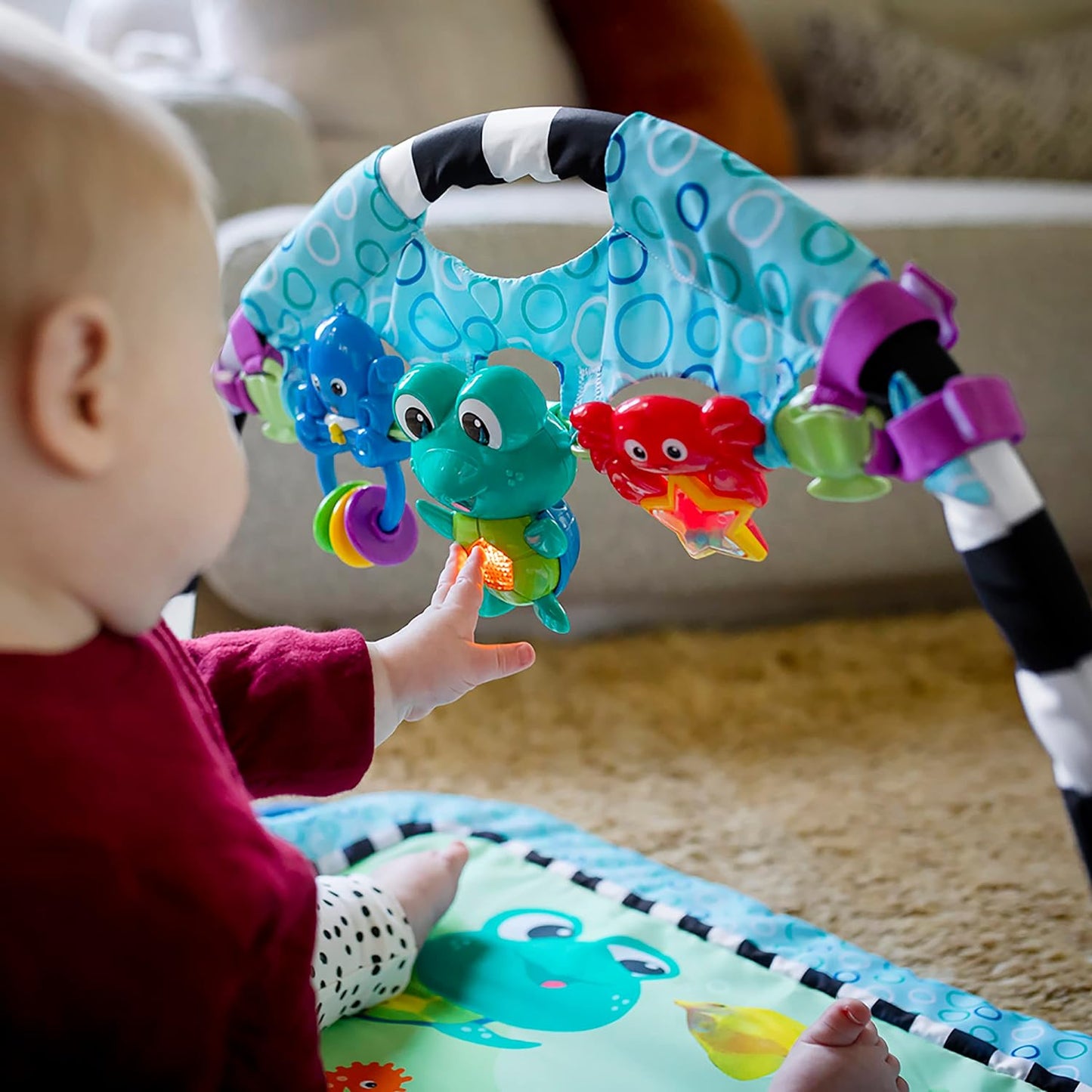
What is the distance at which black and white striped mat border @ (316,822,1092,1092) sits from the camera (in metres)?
0.68

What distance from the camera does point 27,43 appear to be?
42 centimetres

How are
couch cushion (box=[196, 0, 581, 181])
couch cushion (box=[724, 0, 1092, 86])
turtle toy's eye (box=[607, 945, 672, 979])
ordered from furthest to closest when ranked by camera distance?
couch cushion (box=[724, 0, 1092, 86]), couch cushion (box=[196, 0, 581, 181]), turtle toy's eye (box=[607, 945, 672, 979])

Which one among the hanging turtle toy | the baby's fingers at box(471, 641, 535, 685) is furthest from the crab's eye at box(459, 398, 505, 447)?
the baby's fingers at box(471, 641, 535, 685)

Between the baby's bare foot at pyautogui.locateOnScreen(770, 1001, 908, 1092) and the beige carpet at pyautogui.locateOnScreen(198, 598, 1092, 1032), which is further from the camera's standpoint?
the beige carpet at pyautogui.locateOnScreen(198, 598, 1092, 1032)

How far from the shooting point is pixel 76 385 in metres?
0.43

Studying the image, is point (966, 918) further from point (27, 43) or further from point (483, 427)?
point (27, 43)

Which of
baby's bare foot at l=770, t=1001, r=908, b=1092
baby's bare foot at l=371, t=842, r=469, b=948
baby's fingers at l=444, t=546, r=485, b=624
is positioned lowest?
baby's bare foot at l=371, t=842, r=469, b=948

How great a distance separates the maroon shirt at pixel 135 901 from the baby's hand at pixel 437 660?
0.42 ft

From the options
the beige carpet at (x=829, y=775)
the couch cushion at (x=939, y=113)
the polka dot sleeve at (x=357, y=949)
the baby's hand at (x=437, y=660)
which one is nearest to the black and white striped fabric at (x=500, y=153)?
the baby's hand at (x=437, y=660)

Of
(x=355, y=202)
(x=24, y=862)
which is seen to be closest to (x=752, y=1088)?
(x=24, y=862)

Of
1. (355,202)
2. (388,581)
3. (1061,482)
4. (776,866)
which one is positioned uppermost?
(355,202)

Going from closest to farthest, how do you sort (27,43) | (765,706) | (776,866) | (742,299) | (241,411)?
(27,43) → (742,299) → (241,411) → (776,866) → (765,706)

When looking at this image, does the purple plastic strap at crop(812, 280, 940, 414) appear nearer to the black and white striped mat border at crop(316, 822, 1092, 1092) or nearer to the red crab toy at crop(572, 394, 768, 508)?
the red crab toy at crop(572, 394, 768, 508)

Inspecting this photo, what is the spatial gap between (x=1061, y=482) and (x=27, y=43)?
117cm
